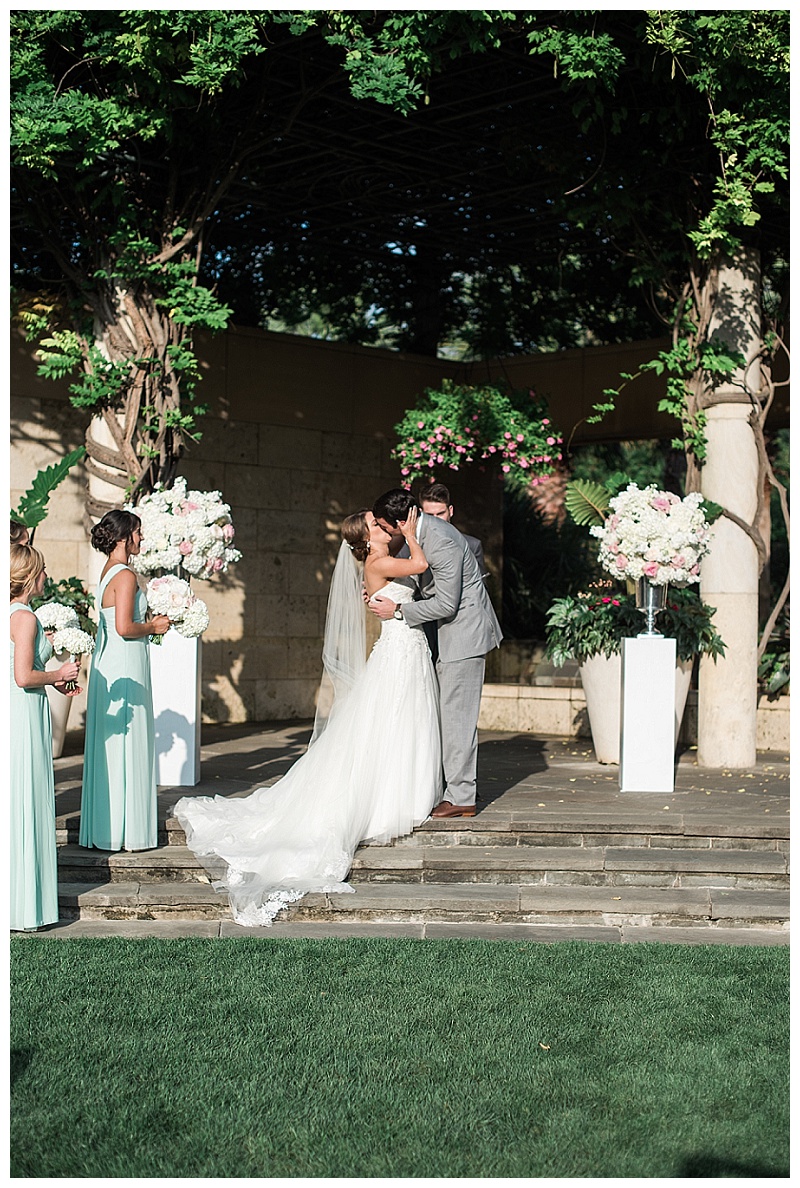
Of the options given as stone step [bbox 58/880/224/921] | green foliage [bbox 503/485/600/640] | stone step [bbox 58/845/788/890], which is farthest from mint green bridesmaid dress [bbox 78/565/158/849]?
green foliage [bbox 503/485/600/640]

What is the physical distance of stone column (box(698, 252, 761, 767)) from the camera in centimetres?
1052

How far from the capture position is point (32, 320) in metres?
10.6

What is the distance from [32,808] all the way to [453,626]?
287 centimetres

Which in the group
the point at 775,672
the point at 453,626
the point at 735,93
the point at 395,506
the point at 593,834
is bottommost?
the point at 593,834

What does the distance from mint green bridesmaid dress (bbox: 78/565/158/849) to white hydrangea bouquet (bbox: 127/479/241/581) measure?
1826 mm

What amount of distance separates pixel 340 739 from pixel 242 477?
6.97 metres

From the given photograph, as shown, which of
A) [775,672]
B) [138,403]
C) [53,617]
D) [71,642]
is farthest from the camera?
[775,672]

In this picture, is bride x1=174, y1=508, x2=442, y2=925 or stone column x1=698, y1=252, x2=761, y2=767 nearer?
bride x1=174, y1=508, x2=442, y2=925

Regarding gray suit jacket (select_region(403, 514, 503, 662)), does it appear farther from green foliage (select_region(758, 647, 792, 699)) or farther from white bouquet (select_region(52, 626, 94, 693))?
green foliage (select_region(758, 647, 792, 699))

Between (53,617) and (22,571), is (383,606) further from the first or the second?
(22,571)

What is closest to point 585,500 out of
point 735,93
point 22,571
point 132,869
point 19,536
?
point 735,93

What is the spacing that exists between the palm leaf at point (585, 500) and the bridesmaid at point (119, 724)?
15.5 feet

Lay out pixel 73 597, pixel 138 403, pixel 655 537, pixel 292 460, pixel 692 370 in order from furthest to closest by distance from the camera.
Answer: pixel 292 460, pixel 692 370, pixel 73 597, pixel 138 403, pixel 655 537

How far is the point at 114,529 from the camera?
745cm
